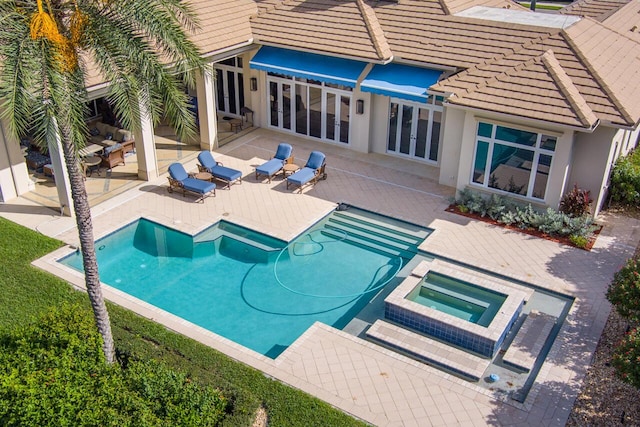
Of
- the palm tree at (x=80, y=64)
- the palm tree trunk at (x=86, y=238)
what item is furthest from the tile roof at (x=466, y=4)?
the palm tree trunk at (x=86, y=238)

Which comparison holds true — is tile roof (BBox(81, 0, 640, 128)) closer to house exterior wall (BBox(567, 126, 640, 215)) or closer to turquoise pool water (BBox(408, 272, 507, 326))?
house exterior wall (BBox(567, 126, 640, 215))

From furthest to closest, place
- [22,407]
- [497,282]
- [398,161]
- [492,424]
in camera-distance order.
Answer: [398,161]
[497,282]
[492,424]
[22,407]

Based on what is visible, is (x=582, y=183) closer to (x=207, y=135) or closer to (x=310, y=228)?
(x=310, y=228)

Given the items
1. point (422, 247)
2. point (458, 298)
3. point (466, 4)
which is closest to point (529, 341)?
point (458, 298)

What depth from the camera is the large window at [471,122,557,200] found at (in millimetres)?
25156

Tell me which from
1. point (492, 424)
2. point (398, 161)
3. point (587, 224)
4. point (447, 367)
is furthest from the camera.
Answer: point (398, 161)

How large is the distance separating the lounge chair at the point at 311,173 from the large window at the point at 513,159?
21.9ft

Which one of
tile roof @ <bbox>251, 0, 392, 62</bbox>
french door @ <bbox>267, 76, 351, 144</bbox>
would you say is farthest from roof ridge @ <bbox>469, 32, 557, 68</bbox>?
french door @ <bbox>267, 76, 351, 144</bbox>

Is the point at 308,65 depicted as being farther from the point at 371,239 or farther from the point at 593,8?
the point at 593,8

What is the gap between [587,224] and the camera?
81.6ft

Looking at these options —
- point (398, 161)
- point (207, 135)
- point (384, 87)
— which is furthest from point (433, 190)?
point (207, 135)

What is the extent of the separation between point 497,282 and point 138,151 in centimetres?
1619

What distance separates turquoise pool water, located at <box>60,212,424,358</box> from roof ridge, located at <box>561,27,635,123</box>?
8750mm

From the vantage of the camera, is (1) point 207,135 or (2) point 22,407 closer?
(2) point 22,407
